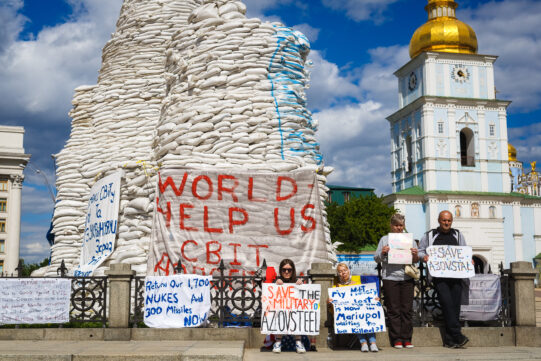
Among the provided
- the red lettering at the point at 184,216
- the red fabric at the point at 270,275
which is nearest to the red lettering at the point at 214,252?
the red lettering at the point at 184,216

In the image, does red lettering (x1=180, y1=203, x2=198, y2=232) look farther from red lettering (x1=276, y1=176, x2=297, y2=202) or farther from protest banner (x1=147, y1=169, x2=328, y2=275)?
red lettering (x1=276, y1=176, x2=297, y2=202)

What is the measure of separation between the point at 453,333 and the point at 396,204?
42.8 m

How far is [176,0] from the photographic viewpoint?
1377 centimetres

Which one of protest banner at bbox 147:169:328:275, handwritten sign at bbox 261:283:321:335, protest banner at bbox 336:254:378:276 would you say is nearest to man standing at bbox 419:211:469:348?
handwritten sign at bbox 261:283:321:335

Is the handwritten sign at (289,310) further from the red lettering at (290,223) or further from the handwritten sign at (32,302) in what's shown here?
the handwritten sign at (32,302)

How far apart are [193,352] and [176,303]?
1.44m

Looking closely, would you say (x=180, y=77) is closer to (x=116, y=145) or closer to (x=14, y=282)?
(x=116, y=145)

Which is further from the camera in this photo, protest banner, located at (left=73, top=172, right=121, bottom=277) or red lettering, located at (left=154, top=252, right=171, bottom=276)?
protest banner, located at (left=73, top=172, right=121, bottom=277)

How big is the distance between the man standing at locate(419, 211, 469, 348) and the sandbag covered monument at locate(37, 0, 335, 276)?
2196mm

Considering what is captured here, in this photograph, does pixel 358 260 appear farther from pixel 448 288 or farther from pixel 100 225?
pixel 448 288

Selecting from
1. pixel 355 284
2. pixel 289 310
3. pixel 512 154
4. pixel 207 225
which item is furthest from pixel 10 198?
pixel 355 284

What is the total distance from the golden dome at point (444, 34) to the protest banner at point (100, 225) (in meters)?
45.3

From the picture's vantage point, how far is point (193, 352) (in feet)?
20.7

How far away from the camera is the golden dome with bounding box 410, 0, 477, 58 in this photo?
5288cm
